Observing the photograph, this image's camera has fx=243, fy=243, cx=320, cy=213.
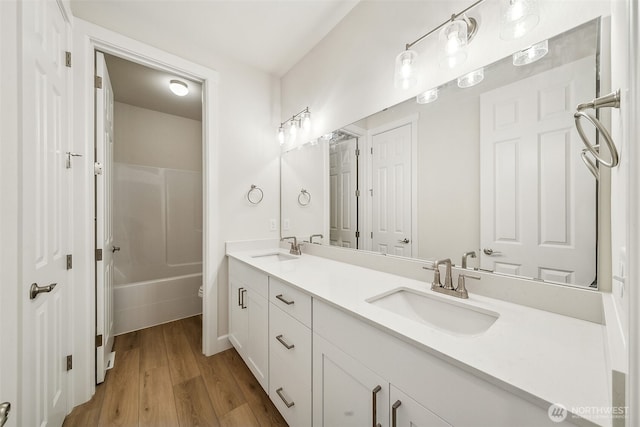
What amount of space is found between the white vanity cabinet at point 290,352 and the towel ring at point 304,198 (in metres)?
0.89

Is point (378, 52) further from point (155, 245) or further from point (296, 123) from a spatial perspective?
point (155, 245)

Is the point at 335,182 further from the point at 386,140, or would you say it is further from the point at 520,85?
the point at 520,85

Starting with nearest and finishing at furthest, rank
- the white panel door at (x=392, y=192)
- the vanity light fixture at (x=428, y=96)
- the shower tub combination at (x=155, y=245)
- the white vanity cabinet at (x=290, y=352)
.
→ the white vanity cabinet at (x=290, y=352) → the vanity light fixture at (x=428, y=96) → the white panel door at (x=392, y=192) → the shower tub combination at (x=155, y=245)

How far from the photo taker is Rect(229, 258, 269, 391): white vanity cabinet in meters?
1.46

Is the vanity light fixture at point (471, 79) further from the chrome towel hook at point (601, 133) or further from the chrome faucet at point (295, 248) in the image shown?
the chrome faucet at point (295, 248)

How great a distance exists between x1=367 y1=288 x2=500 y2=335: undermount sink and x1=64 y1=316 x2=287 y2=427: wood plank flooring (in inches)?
38.3

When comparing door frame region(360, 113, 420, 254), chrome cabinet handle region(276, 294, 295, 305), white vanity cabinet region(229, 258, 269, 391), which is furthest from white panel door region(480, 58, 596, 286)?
white vanity cabinet region(229, 258, 269, 391)

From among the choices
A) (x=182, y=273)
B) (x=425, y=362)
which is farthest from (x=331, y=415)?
(x=182, y=273)

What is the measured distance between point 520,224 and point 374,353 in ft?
2.46

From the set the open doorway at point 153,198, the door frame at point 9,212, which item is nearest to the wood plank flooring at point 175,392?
the open doorway at point 153,198

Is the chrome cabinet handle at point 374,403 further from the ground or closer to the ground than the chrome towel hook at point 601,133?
closer to the ground

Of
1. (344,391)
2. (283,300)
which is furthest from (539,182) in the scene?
(283,300)

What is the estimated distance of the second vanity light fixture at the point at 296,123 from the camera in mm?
2067

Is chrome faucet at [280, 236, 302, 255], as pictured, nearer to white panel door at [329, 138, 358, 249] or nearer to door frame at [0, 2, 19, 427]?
white panel door at [329, 138, 358, 249]
